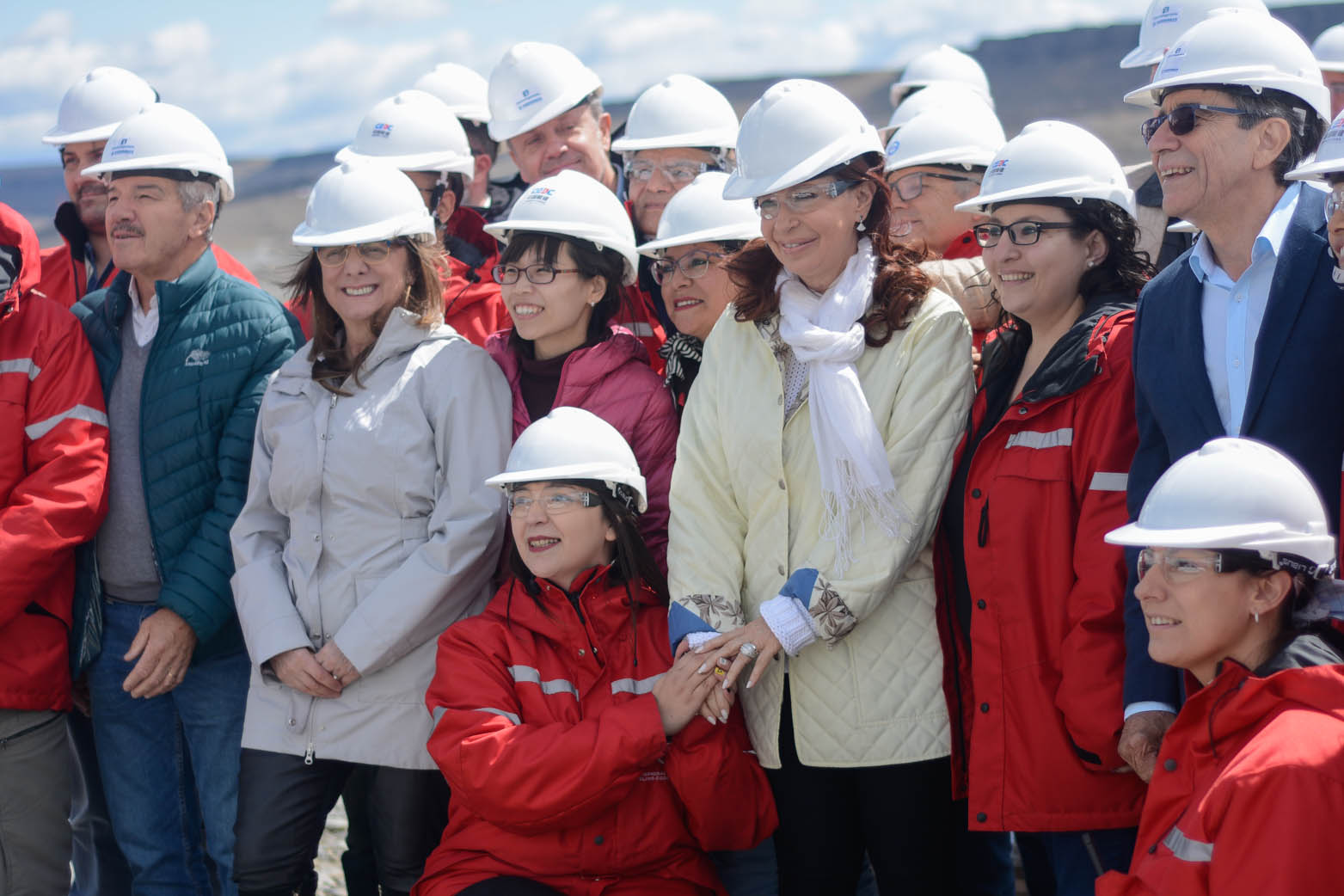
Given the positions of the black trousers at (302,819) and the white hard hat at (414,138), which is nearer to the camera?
the black trousers at (302,819)

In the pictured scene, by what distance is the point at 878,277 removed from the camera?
3656mm

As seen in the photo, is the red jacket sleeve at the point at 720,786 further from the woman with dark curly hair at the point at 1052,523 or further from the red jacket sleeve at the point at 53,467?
the red jacket sleeve at the point at 53,467

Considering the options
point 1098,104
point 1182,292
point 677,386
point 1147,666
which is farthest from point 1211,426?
point 1098,104

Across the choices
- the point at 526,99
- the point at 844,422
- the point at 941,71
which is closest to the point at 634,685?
the point at 844,422

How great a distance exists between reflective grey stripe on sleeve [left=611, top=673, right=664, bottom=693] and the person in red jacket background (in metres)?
1.92

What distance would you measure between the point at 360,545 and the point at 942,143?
7.79 feet

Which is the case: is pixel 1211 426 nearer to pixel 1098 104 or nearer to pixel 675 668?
pixel 675 668

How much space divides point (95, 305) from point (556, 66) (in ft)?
7.03

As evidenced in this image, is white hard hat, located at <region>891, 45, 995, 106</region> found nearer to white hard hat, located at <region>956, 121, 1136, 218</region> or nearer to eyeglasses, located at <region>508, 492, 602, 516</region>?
white hard hat, located at <region>956, 121, 1136, 218</region>

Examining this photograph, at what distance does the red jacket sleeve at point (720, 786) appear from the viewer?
3646mm

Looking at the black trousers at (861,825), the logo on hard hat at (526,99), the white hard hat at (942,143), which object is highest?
the logo on hard hat at (526,99)

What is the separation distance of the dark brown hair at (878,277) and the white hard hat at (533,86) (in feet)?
7.33

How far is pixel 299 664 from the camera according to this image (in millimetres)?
4098

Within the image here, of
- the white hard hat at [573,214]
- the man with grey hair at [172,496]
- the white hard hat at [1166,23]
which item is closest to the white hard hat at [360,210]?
the white hard hat at [573,214]
